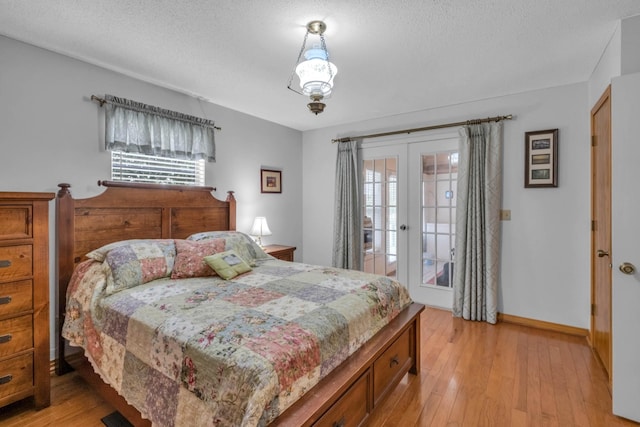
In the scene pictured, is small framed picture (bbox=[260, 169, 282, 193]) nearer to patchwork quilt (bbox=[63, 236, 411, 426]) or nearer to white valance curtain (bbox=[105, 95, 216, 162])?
white valance curtain (bbox=[105, 95, 216, 162])

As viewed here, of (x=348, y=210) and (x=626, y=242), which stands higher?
(x=348, y=210)

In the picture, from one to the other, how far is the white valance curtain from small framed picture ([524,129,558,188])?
129 inches

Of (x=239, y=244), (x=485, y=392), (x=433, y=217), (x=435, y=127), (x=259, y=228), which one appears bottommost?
(x=485, y=392)

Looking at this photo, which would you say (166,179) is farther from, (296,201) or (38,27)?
(296,201)

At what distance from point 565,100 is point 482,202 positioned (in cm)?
121

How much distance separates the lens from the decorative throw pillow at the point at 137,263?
2.14 m

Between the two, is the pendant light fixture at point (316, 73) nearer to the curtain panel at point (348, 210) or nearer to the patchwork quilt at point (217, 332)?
the patchwork quilt at point (217, 332)

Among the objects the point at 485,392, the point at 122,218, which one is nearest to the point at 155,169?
the point at 122,218

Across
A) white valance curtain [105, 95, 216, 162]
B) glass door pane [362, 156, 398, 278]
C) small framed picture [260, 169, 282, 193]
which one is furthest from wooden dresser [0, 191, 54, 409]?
glass door pane [362, 156, 398, 278]

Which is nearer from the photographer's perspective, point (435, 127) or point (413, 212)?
point (435, 127)

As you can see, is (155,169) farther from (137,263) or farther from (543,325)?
(543,325)

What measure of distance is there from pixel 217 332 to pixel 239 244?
158 centimetres

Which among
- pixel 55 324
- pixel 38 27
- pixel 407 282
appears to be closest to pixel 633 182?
pixel 407 282

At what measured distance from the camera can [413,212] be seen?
157 inches
